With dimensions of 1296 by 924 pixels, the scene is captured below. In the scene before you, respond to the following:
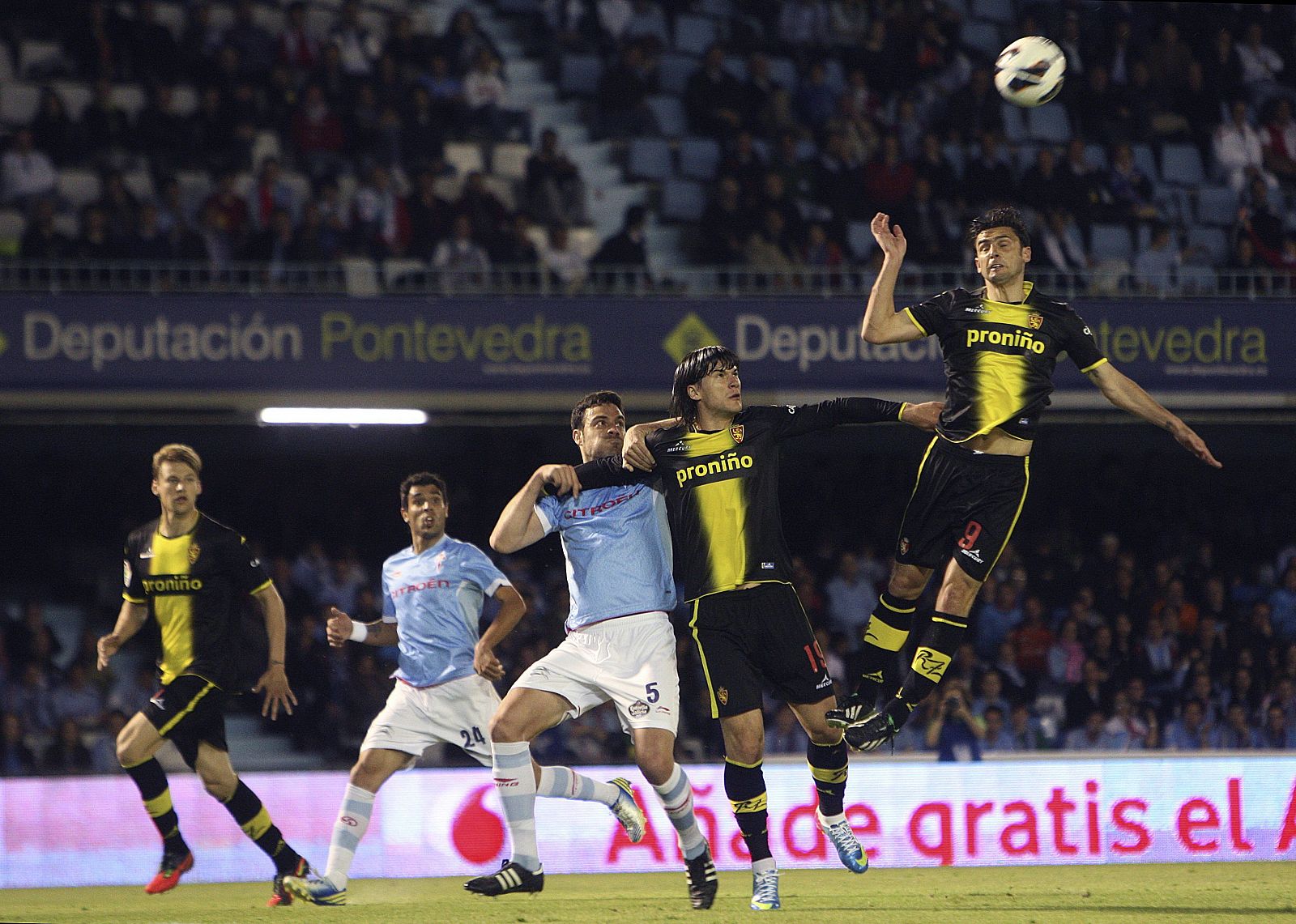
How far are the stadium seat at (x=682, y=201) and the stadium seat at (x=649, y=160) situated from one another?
0.75ft

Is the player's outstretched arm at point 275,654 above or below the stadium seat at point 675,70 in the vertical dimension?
below

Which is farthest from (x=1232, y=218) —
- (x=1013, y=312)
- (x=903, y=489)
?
(x=1013, y=312)

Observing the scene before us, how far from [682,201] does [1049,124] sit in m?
3.99

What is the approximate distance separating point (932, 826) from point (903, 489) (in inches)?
196

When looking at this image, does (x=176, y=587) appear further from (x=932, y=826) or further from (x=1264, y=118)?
(x=1264, y=118)

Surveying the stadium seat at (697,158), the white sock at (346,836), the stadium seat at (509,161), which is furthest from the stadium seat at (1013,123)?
the white sock at (346,836)

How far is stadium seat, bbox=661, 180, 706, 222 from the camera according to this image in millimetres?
14750

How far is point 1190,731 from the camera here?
1234 cm

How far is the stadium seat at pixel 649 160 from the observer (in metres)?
15.1

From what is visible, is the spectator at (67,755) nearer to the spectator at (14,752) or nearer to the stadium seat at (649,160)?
the spectator at (14,752)

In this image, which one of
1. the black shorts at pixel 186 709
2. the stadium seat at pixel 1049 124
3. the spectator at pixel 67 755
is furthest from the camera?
the stadium seat at pixel 1049 124

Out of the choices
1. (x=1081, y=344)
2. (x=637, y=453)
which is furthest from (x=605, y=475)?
(x=1081, y=344)

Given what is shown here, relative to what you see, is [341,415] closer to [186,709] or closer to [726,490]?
[186,709]

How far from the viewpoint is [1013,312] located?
23.0 ft
